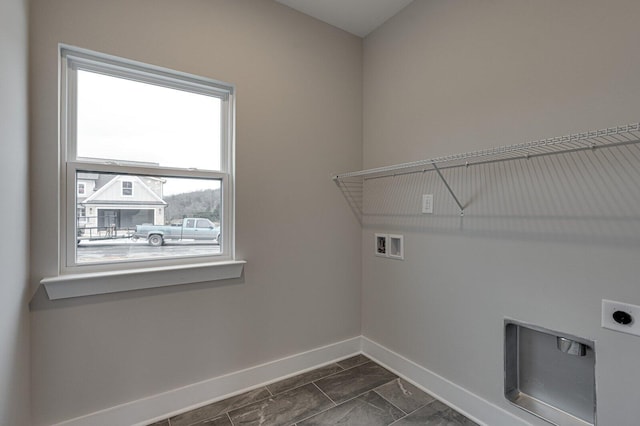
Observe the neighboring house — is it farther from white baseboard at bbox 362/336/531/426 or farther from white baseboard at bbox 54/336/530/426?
white baseboard at bbox 362/336/531/426

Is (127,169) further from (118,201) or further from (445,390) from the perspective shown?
(445,390)

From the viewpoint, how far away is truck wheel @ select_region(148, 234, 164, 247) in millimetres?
1700

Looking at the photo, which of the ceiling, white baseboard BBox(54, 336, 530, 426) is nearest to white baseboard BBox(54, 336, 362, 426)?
white baseboard BBox(54, 336, 530, 426)

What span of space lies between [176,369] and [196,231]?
0.79m

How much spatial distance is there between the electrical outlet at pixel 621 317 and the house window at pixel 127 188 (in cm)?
228

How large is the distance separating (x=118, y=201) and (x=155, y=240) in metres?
0.28

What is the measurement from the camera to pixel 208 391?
1.78 meters

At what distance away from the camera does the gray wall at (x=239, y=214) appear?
4.60 ft

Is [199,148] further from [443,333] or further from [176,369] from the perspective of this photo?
[443,333]

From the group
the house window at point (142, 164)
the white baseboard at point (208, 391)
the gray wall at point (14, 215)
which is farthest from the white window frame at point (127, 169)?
the white baseboard at point (208, 391)

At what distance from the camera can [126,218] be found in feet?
5.38

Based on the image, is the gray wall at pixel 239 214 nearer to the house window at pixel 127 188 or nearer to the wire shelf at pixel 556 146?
the house window at pixel 127 188

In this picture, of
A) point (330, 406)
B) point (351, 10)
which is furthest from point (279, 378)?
point (351, 10)

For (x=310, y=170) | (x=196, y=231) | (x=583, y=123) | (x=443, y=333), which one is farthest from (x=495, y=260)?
(x=196, y=231)
